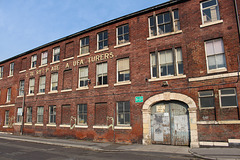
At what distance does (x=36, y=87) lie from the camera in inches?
848

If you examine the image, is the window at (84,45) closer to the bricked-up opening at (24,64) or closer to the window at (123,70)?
the window at (123,70)

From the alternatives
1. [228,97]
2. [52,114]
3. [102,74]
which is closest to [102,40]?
[102,74]

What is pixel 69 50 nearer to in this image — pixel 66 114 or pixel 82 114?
pixel 66 114

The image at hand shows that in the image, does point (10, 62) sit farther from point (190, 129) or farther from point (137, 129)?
point (190, 129)

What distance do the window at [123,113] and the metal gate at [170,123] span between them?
2.06 meters

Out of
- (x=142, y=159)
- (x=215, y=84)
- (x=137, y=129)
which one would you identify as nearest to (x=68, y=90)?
(x=137, y=129)

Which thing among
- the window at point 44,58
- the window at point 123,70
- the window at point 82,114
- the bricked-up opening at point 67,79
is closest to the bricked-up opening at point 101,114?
the window at point 82,114

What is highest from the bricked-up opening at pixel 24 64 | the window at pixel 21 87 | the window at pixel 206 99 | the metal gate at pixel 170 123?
the bricked-up opening at pixel 24 64

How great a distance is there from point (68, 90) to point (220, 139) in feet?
A: 44.6

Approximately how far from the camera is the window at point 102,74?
16656 mm

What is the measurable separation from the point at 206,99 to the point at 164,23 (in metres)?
6.51

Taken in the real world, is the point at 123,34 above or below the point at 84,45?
above

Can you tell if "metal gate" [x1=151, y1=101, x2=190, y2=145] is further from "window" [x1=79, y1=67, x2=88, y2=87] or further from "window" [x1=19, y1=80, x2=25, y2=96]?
"window" [x1=19, y1=80, x2=25, y2=96]

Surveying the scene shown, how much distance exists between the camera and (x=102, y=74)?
663 inches
